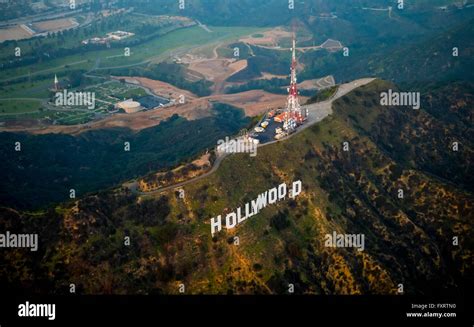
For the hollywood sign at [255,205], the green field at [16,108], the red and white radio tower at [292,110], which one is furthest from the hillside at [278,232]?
the green field at [16,108]

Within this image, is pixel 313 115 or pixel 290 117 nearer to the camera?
pixel 290 117

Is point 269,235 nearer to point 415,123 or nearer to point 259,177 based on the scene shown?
point 259,177

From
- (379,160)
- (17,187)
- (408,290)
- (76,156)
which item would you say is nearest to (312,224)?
(408,290)

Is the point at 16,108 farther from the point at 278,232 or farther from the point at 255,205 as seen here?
the point at 278,232

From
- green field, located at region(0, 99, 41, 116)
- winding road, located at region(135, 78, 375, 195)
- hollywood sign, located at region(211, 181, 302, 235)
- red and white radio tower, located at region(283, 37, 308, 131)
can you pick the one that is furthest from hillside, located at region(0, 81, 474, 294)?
green field, located at region(0, 99, 41, 116)

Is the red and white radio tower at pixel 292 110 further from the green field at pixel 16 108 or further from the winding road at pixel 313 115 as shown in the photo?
the green field at pixel 16 108

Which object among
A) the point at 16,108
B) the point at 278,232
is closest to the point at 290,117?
the point at 278,232
